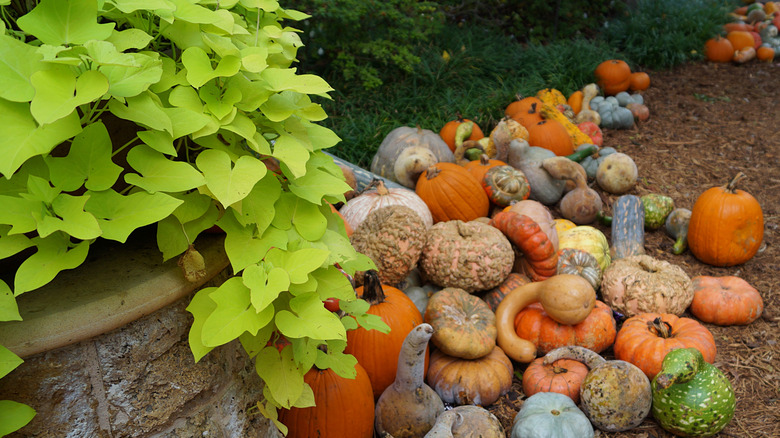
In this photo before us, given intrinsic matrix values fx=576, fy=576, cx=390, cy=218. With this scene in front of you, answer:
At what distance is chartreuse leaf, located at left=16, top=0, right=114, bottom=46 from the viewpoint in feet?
2.90

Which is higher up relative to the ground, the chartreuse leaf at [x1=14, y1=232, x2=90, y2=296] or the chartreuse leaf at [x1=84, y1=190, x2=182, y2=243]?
the chartreuse leaf at [x1=84, y1=190, x2=182, y2=243]

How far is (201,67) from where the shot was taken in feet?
3.50

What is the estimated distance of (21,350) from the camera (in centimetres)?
99

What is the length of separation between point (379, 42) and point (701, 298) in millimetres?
3500

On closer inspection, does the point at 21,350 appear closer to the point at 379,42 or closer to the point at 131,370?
the point at 131,370

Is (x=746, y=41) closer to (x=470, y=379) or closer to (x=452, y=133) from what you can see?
(x=452, y=133)

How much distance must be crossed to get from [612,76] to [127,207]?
611 centimetres

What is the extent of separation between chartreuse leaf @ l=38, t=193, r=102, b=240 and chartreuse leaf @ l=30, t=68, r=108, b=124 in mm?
162

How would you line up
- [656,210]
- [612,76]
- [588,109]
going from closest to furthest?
[656,210] < [588,109] < [612,76]

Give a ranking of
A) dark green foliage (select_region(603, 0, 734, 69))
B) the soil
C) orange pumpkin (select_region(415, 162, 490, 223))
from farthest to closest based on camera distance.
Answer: dark green foliage (select_region(603, 0, 734, 69)) < orange pumpkin (select_region(415, 162, 490, 223)) < the soil

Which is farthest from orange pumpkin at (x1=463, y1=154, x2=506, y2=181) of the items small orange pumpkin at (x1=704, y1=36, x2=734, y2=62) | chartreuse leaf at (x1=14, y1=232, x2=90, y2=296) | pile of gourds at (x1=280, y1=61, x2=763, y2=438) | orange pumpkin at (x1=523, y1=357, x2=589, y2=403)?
small orange pumpkin at (x1=704, y1=36, x2=734, y2=62)

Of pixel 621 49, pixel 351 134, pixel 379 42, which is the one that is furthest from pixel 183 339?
pixel 621 49

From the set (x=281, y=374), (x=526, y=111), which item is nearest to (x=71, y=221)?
(x=281, y=374)

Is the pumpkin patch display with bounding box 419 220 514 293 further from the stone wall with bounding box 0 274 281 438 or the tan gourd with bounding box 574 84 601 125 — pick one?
the tan gourd with bounding box 574 84 601 125
